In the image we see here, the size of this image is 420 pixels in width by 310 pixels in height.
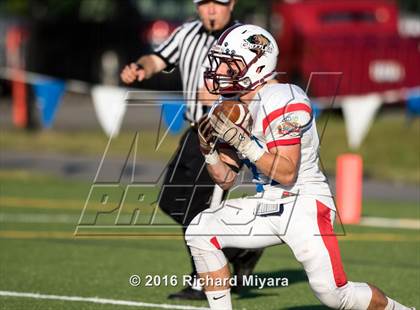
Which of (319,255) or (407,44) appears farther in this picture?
(407,44)

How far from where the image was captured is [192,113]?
881cm

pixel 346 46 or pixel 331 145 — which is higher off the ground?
pixel 346 46

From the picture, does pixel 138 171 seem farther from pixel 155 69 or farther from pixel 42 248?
pixel 155 69

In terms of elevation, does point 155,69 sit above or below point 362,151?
above

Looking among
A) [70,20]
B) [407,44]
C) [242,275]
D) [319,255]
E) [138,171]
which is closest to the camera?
[319,255]

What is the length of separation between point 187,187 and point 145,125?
631 inches

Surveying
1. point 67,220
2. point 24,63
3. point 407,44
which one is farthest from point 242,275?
point 24,63

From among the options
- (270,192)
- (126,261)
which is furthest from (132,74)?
(270,192)

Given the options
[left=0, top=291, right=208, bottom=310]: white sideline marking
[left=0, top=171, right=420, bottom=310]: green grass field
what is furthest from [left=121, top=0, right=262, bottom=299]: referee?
[left=0, top=171, right=420, bottom=310]: green grass field

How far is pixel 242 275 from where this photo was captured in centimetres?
858

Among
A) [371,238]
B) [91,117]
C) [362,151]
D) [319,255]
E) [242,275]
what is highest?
[319,255]

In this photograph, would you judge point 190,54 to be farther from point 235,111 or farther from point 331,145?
point 331,145

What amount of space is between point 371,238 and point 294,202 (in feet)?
17.9

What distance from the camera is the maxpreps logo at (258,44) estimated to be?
657cm
